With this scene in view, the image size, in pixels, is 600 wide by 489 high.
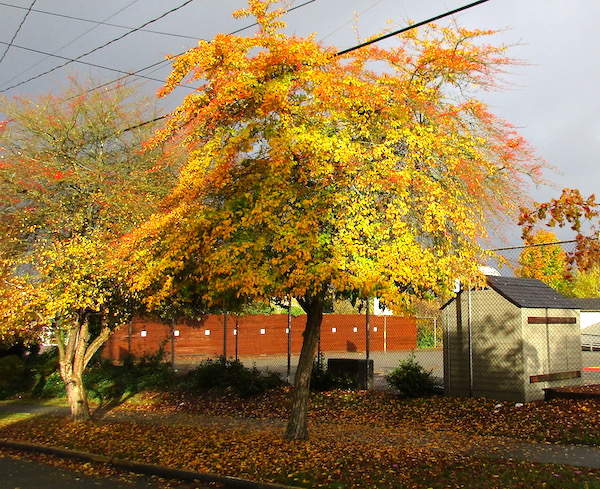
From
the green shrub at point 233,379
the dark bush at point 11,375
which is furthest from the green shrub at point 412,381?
the dark bush at point 11,375

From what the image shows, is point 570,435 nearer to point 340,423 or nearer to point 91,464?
point 340,423

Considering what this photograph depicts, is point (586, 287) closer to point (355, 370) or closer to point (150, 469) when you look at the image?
point (355, 370)

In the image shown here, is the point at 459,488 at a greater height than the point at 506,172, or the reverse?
the point at 506,172

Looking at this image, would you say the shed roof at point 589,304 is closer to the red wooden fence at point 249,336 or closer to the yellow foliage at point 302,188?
the red wooden fence at point 249,336

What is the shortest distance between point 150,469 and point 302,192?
182 inches

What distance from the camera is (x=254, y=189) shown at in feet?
32.7

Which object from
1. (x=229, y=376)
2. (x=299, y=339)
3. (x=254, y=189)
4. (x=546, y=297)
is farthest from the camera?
(x=299, y=339)

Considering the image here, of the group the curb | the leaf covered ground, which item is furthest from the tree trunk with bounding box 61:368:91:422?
the curb

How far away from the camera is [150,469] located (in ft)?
30.7

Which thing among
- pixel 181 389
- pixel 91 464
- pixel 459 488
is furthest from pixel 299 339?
pixel 459 488

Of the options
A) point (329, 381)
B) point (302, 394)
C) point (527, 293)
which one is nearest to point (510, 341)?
point (527, 293)

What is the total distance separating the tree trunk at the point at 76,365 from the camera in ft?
45.8

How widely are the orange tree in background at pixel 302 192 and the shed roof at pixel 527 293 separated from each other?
2.15m

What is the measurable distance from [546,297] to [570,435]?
4310 mm
